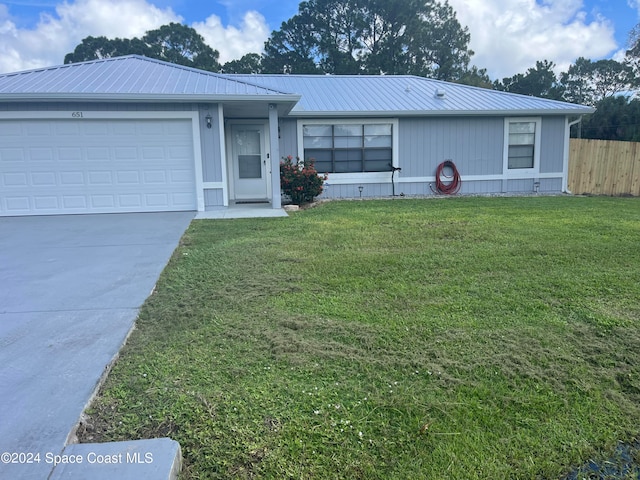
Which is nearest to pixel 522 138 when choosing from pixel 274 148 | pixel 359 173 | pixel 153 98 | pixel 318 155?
pixel 359 173

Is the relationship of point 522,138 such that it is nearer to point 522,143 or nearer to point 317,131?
point 522,143

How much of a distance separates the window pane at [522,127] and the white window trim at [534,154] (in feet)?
0.26

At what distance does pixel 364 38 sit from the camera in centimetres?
3191

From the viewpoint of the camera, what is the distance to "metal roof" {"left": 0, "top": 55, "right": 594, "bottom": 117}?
9.30 metres

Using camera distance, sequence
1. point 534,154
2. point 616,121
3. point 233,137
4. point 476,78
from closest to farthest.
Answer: point 233,137
point 534,154
point 616,121
point 476,78

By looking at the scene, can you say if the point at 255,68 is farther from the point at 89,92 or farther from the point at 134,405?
the point at 134,405

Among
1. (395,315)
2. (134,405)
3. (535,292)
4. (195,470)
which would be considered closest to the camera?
(195,470)

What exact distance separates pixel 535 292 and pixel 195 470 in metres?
3.42

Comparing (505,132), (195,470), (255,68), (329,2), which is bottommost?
(195,470)

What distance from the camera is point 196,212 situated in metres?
9.79

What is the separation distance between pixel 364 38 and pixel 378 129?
22.1 m

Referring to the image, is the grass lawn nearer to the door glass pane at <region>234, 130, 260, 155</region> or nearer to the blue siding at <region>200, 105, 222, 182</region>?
the blue siding at <region>200, 105, 222, 182</region>

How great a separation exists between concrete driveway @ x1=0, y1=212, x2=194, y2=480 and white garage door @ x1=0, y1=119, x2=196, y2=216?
2.02 m

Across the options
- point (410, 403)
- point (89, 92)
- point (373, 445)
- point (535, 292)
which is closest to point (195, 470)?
point (373, 445)
